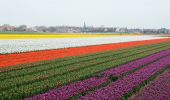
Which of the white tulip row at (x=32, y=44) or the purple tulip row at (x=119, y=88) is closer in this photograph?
the purple tulip row at (x=119, y=88)

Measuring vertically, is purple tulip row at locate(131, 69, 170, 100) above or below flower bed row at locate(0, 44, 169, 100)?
below

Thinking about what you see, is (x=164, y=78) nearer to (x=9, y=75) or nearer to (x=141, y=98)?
(x=141, y=98)

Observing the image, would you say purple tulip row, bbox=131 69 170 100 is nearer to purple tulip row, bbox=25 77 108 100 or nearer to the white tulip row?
purple tulip row, bbox=25 77 108 100

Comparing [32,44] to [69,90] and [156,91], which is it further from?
[156,91]

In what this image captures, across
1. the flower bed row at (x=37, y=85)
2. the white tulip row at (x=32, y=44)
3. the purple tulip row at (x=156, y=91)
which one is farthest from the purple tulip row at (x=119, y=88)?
the white tulip row at (x=32, y=44)

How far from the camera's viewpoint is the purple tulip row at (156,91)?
11562mm

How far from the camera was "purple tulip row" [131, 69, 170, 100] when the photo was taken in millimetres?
11562

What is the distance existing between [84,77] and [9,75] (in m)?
3.69

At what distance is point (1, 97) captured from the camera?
11.3m

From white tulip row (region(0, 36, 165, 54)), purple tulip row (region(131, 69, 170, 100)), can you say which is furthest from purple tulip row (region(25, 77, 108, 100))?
white tulip row (region(0, 36, 165, 54))

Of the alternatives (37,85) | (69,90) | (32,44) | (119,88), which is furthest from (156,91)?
(32,44)

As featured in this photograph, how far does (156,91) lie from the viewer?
12.7m

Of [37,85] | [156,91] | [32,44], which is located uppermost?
[37,85]

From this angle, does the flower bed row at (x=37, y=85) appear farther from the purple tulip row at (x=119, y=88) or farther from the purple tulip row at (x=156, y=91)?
the purple tulip row at (x=156, y=91)
